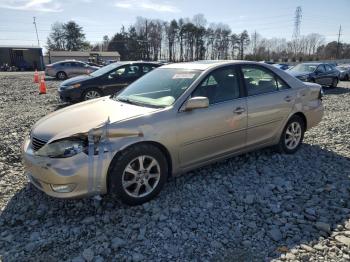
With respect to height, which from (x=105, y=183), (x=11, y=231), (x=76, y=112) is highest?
(x=76, y=112)

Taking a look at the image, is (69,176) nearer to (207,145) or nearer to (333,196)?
(207,145)

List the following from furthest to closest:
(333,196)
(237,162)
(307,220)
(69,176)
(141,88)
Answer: (237,162) → (141,88) → (333,196) → (307,220) → (69,176)

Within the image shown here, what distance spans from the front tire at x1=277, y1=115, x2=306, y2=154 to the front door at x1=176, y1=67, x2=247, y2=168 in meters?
1.01

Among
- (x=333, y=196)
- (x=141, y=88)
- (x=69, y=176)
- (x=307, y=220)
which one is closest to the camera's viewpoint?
(x=69, y=176)

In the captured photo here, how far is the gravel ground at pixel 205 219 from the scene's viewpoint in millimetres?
2924

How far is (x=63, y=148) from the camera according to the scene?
326 cm

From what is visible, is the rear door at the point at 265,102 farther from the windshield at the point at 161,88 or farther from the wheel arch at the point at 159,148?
the wheel arch at the point at 159,148

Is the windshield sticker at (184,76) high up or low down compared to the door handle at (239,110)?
up

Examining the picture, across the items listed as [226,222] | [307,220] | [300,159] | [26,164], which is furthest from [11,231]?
[300,159]

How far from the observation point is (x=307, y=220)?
11.2 feet

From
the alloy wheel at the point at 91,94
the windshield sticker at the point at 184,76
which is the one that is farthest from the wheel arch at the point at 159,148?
the alloy wheel at the point at 91,94

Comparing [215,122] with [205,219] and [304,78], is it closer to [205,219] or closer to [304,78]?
[205,219]

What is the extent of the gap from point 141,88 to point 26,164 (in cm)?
182

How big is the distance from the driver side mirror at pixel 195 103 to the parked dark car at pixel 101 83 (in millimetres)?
6486
